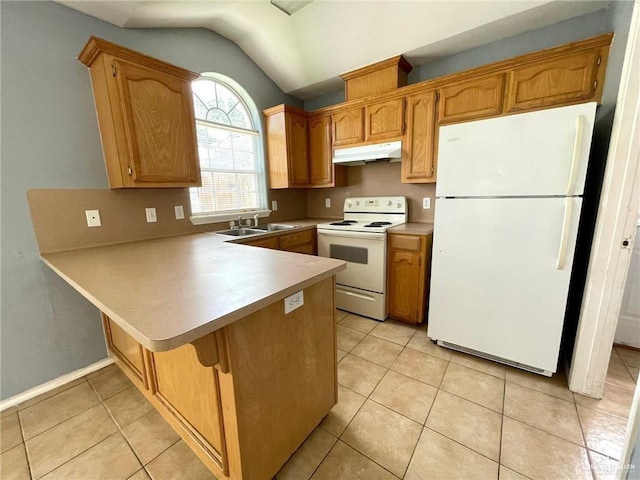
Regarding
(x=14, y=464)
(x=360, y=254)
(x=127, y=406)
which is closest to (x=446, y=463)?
(x=360, y=254)

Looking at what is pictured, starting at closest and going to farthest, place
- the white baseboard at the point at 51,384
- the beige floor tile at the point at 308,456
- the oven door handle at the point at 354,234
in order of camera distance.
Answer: the beige floor tile at the point at 308,456 → the white baseboard at the point at 51,384 → the oven door handle at the point at 354,234

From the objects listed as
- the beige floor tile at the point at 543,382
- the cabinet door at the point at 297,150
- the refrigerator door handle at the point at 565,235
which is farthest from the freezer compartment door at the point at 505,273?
the cabinet door at the point at 297,150

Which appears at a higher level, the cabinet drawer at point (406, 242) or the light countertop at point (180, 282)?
the light countertop at point (180, 282)

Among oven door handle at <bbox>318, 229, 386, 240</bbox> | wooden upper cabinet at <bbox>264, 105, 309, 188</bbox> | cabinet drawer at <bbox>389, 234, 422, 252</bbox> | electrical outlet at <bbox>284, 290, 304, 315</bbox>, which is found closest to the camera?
electrical outlet at <bbox>284, 290, 304, 315</bbox>

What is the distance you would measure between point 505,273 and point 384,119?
1.76m

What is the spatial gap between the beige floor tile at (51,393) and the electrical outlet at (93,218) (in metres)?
1.10

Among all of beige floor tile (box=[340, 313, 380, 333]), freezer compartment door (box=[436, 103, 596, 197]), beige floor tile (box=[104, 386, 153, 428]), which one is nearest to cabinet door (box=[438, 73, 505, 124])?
freezer compartment door (box=[436, 103, 596, 197])

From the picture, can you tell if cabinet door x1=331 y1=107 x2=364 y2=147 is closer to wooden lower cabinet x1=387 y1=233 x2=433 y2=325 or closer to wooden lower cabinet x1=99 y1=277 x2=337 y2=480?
wooden lower cabinet x1=387 y1=233 x2=433 y2=325

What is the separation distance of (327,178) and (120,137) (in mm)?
1965

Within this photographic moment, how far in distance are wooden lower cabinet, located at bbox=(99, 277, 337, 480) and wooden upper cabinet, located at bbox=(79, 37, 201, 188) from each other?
127 cm

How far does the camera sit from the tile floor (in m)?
1.18

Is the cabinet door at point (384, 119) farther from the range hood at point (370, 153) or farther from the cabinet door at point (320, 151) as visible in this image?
the cabinet door at point (320, 151)

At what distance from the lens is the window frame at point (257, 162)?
2.53 meters

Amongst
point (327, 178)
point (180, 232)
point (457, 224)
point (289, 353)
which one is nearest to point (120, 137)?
point (180, 232)
